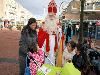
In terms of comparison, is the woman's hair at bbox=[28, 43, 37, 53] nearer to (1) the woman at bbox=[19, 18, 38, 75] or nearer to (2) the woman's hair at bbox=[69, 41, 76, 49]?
(1) the woman at bbox=[19, 18, 38, 75]

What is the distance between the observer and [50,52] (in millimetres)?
10750

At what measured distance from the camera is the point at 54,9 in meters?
10.9

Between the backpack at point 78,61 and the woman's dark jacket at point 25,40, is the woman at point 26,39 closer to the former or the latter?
the woman's dark jacket at point 25,40

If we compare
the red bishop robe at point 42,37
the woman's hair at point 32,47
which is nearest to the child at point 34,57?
the woman's hair at point 32,47

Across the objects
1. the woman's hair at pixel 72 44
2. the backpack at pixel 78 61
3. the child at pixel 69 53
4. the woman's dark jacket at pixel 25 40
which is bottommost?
the backpack at pixel 78 61

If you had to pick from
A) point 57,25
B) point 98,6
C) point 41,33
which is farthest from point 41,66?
point 98,6

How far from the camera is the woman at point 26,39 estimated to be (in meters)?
8.42

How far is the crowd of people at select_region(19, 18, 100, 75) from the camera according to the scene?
8508 millimetres

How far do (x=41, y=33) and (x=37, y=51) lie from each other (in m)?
1.86

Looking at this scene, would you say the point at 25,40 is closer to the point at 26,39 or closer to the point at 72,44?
the point at 26,39

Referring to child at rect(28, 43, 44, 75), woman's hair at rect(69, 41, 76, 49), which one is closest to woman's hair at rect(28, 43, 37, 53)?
child at rect(28, 43, 44, 75)

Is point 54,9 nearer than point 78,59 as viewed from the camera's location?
No

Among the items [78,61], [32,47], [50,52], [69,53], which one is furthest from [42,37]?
[32,47]

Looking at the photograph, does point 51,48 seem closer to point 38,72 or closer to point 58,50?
point 58,50
